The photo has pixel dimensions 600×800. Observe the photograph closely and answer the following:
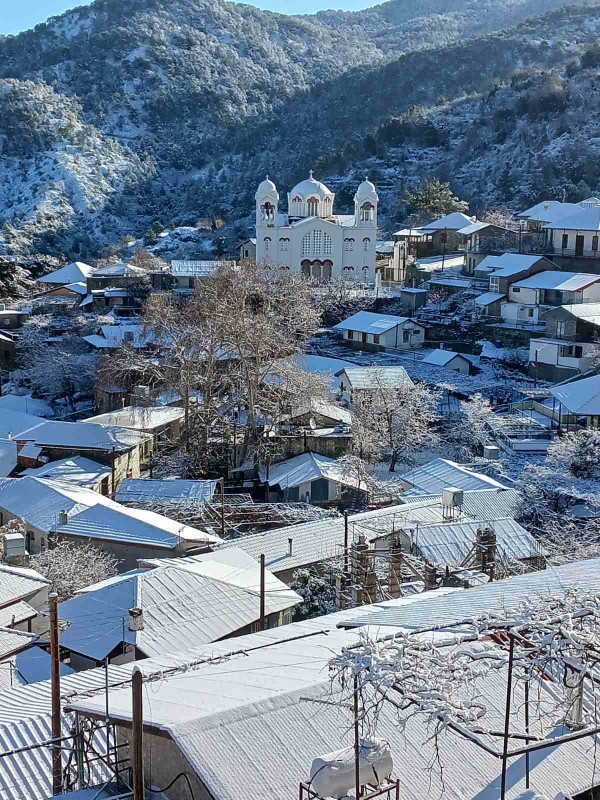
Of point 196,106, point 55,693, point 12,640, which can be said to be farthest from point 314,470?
point 196,106

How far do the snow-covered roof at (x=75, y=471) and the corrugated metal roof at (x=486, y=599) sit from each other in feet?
51.3

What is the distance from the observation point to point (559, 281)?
3894cm

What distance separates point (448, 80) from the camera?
98438 mm

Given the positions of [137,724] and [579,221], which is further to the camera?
[579,221]

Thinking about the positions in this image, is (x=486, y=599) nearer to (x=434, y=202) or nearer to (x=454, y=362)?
(x=454, y=362)

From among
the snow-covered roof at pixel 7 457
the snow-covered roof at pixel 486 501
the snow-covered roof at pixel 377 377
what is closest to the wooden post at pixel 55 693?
the snow-covered roof at pixel 486 501

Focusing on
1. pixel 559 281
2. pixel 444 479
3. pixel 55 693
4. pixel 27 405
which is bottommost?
pixel 27 405

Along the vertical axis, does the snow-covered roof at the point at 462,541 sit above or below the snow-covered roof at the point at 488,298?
below

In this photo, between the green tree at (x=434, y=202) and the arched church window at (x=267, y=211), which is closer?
the arched church window at (x=267, y=211)

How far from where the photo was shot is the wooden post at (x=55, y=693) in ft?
24.4

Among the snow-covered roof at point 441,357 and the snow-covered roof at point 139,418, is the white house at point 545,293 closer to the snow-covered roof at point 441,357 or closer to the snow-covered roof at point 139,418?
the snow-covered roof at point 441,357

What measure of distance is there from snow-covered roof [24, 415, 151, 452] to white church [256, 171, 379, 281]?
2138 centimetres

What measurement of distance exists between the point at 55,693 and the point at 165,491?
55.0 feet

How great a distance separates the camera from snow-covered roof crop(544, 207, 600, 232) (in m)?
42.8
